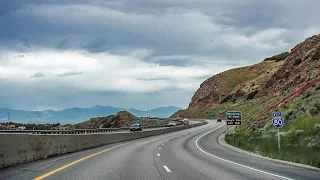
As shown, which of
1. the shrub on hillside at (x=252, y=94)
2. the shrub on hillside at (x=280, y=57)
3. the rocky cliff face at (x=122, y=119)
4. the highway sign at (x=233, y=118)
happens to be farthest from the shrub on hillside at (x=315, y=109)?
the shrub on hillside at (x=280, y=57)

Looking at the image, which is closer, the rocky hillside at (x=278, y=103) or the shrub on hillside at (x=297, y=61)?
the rocky hillside at (x=278, y=103)

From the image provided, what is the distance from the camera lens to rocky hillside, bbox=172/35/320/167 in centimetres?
2888

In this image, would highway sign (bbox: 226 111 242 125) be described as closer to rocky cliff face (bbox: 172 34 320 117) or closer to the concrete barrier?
the concrete barrier

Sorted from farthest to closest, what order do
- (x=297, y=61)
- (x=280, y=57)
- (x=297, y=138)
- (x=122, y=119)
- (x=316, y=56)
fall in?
(x=280, y=57) → (x=122, y=119) → (x=297, y=61) → (x=316, y=56) → (x=297, y=138)

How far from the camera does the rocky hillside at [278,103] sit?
28875 millimetres

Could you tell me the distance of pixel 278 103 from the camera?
54219mm

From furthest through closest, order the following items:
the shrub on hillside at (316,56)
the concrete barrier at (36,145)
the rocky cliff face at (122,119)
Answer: the rocky cliff face at (122,119)
the shrub on hillside at (316,56)
the concrete barrier at (36,145)

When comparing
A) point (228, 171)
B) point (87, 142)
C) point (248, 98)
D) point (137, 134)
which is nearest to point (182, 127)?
point (137, 134)

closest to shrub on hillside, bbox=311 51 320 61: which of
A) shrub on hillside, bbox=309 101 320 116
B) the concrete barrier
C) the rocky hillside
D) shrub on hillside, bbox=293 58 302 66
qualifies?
the rocky hillside

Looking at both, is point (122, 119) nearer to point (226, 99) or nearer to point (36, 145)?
point (226, 99)

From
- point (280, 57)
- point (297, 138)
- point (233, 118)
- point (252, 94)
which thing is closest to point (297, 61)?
point (252, 94)

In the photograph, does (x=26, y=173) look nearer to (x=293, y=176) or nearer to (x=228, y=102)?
(x=293, y=176)

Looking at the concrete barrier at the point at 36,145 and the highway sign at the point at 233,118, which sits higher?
the highway sign at the point at 233,118

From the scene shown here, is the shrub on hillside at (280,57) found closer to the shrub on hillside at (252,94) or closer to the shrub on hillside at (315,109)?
the shrub on hillside at (252,94)
